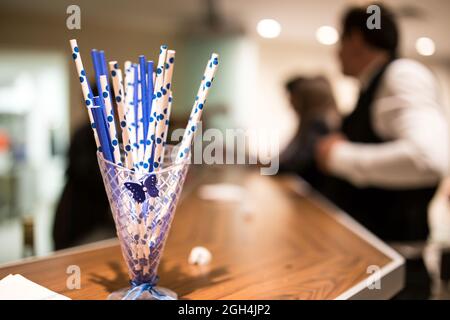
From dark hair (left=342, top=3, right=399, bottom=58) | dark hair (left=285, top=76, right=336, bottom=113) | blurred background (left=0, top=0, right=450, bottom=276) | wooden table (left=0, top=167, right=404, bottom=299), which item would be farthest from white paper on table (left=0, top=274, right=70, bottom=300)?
blurred background (left=0, top=0, right=450, bottom=276)

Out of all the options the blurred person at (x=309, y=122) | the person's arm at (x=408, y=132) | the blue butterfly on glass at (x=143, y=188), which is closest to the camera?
the blue butterfly on glass at (x=143, y=188)

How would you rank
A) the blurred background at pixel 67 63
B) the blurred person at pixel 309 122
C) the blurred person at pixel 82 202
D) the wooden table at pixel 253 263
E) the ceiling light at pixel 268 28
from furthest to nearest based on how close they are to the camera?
the ceiling light at pixel 268 28
the blurred background at pixel 67 63
the blurred person at pixel 309 122
the blurred person at pixel 82 202
the wooden table at pixel 253 263

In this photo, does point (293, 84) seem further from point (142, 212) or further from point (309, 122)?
point (142, 212)

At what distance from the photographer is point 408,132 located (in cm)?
146

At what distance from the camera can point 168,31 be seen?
5352 mm

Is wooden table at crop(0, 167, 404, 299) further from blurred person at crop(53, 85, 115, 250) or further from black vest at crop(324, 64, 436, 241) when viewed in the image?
blurred person at crop(53, 85, 115, 250)

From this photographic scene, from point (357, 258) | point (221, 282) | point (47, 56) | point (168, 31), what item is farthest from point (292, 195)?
point (47, 56)

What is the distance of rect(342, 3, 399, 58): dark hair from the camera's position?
5.04ft

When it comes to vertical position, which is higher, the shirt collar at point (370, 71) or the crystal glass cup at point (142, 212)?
the shirt collar at point (370, 71)

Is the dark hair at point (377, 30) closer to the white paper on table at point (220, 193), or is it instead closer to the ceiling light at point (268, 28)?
the white paper on table at point (220, 193)

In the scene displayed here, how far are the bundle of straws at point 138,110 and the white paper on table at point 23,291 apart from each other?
0.25 metres

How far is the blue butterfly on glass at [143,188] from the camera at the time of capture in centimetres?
68

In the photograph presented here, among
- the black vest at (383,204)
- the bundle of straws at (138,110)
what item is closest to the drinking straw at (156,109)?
the bundle of straws at (138,110)
